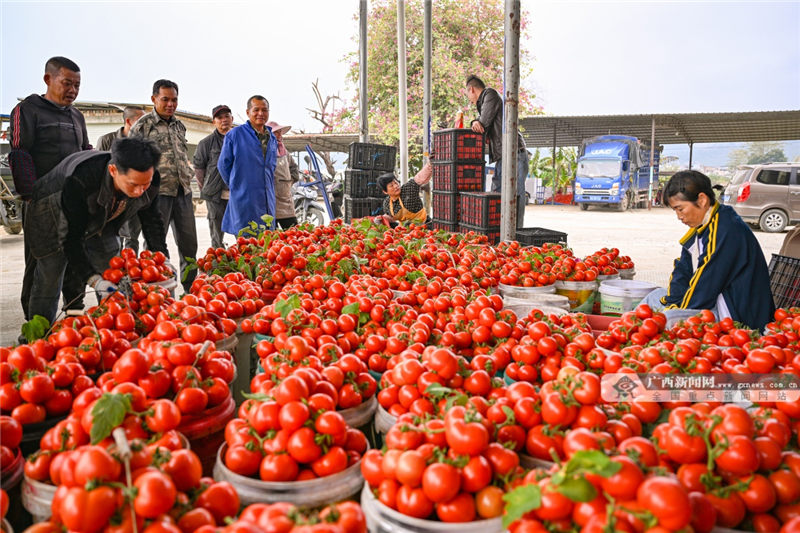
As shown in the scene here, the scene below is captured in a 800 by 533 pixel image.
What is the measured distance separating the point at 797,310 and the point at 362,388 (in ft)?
8.22

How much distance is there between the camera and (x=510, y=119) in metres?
5.56

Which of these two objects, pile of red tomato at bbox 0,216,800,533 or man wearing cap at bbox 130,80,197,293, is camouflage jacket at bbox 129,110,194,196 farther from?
pile of red tomato at bbox 0,216,800,533

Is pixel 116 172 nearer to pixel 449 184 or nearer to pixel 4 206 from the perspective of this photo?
pixel 449 184

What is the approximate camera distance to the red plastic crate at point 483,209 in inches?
255

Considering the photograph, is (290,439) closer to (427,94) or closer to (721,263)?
(721,263)

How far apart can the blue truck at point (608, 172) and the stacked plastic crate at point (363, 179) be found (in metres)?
14.5

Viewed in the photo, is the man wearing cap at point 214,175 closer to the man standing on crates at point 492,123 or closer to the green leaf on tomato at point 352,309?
the man standing on crates at point 492,123

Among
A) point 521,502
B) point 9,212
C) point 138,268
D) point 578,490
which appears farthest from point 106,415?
point 9,212

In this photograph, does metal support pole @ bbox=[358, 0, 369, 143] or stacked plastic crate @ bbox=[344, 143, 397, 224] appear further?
metal support pole @ bbox=[358, 0, 369, 143]

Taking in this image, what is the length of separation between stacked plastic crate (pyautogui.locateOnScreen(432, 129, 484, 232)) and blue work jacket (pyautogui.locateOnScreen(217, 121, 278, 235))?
7.98 feet

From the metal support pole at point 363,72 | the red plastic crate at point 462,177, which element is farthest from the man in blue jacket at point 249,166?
the metal support pole at point 363,72

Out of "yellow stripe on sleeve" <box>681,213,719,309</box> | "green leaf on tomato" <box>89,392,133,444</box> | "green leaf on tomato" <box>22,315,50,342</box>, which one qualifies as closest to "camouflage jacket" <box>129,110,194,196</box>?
"green leaf on tomato" <box>22,315,50,342</box>

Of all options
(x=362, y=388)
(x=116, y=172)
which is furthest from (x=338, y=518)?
(x=116, y=172)

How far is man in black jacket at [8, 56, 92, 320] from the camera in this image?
14.5 ft
